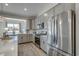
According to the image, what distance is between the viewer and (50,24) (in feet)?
6.73

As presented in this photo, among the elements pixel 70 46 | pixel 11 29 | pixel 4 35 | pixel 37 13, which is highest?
pixel 37 13

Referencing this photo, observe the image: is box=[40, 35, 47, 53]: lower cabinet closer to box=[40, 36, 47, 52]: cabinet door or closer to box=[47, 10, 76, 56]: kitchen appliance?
box=[40, 36, 47, 52]: cabinet door

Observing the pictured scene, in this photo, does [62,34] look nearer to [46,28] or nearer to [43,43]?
[46,28]

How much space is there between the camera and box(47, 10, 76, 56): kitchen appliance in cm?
153

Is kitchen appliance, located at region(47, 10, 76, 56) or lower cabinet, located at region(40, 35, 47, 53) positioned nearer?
kitchen appliance, located at region(47, 10, 76, 56)

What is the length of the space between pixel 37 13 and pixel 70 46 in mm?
966

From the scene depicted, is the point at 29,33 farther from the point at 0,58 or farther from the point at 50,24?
the point at 0,58

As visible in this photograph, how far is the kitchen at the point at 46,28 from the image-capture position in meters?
1.59

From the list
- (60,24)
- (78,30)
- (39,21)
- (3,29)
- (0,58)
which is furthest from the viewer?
(39,21)

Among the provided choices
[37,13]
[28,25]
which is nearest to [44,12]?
[37,13]

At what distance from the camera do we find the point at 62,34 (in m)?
1.74

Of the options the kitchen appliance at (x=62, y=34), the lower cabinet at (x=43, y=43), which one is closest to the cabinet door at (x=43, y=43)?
the lower cabinet at (x=43, y=43)

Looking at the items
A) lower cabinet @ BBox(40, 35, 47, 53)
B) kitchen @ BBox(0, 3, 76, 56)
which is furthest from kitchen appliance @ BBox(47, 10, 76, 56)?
lower cabinet @ BBox(40, 35, 47, 53)

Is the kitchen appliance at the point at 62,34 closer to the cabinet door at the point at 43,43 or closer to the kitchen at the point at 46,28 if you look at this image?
the kitchen at the point at 46,28
